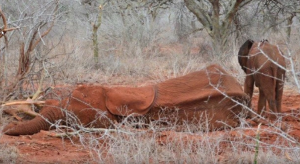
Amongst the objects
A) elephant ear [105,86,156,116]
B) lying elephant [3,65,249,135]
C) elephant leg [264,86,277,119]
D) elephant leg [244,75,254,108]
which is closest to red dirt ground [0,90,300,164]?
lying elephant [3,65,249,135]

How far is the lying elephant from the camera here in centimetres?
544

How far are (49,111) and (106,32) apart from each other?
9010 mm

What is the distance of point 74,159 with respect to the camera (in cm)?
441

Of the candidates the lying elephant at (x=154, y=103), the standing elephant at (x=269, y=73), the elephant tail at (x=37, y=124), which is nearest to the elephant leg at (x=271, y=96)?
the standing elephant at (x=269, y=73)

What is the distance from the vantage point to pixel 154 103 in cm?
568

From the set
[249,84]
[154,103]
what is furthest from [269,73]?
[154,103]

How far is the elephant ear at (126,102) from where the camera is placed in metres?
5.51

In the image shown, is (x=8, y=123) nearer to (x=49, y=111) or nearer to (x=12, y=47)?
(x=49, y=111)

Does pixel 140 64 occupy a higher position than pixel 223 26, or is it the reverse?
pixel 223 26

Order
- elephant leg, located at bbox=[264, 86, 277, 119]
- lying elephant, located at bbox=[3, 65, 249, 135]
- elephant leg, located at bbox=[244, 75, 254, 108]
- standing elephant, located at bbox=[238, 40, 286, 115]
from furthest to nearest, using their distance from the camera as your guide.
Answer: elephant leg, located at bbox=[244, 75, 254, 108] < elephant leg, located at bbox=[264, 86, 277, 119] < standing elephant, located at bbox=[238, 40, 286, 115] < lying elephant, located at bbox=[3, 65, 249, 135]

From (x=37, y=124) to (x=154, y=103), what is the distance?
4.70 ft

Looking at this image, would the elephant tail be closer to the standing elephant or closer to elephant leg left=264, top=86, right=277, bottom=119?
the standing elephant

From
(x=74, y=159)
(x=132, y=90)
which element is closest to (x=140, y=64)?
(x=132, y=90)

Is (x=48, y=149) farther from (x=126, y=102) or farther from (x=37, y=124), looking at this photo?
(x=126, y=102)
